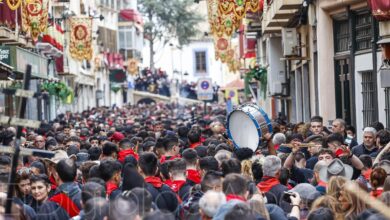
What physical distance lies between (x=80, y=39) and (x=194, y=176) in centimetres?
3183

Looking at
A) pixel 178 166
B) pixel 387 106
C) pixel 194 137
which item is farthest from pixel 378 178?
pixel 387 106

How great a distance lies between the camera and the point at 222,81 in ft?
339

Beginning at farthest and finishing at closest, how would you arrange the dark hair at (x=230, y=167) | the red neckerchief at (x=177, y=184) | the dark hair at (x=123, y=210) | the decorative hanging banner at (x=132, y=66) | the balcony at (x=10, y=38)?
the decorative hanging banner at (x=132, y=66)
the balcony at (x=10, y=38)
the red neckerchief at (x=177, y=184)
the dark hair at (x=230, y=167)
the dark hair at (x=123, y=210)

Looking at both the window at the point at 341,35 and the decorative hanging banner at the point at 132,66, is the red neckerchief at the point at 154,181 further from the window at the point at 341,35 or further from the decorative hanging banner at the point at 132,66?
the decorative hanging banner at the point at 132,66

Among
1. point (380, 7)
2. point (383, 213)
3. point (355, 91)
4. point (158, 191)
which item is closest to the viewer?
point (383, 213)

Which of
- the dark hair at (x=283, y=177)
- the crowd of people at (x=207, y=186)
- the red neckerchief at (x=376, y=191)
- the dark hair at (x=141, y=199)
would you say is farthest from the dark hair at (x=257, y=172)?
the dark hair at (x=141, y=199)

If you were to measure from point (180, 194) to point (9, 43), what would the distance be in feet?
79.2

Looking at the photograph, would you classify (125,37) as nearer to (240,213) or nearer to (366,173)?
(366,173)

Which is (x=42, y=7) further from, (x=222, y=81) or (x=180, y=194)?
(x=222, y=81)

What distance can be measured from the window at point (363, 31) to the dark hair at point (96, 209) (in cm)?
1436

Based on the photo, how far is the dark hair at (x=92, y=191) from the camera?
1053 centimetres

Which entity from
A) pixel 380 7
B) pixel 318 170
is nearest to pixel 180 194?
pixel 318 170

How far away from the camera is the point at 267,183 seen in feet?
39.9

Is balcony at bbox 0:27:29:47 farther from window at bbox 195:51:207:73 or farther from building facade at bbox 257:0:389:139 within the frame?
window at bbox 195:51:207:73
